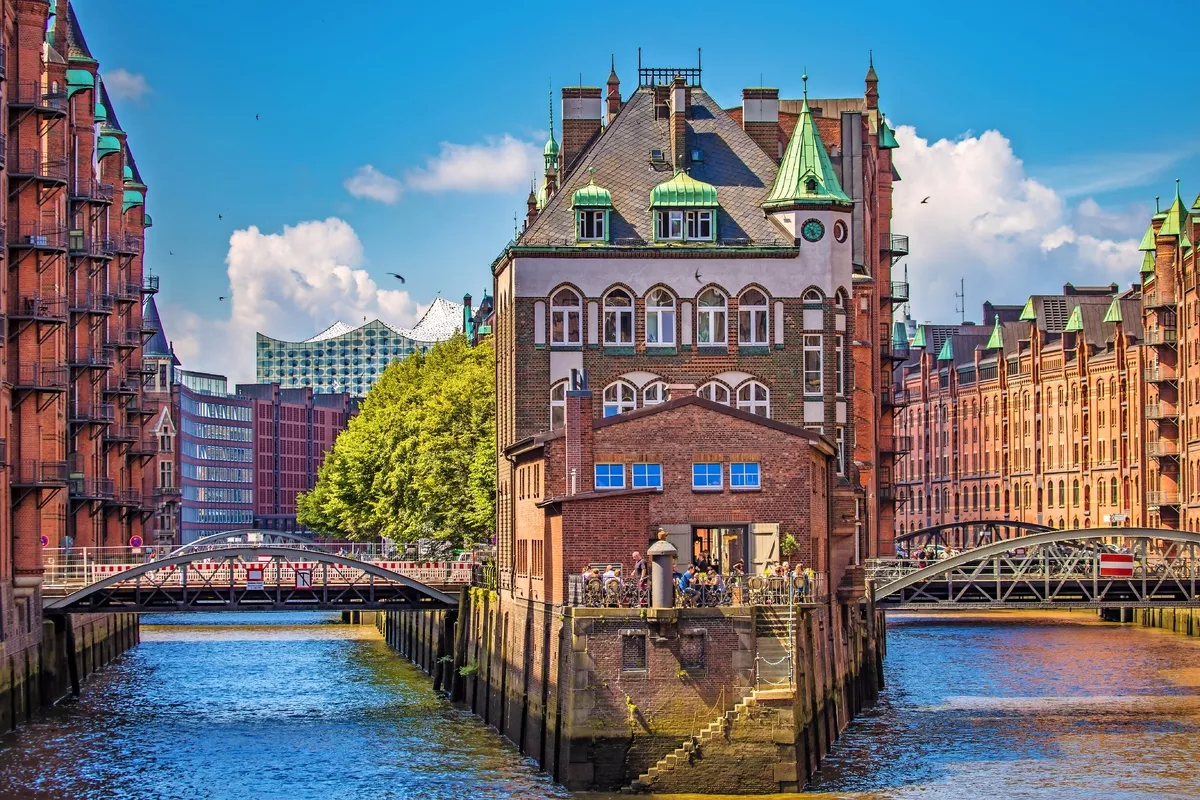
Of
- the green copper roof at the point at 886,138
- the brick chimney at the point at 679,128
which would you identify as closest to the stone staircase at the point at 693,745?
the brick chimney at the point at 679,128

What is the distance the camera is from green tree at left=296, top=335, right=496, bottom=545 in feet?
326

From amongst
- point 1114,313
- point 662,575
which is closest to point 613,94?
point 662,575

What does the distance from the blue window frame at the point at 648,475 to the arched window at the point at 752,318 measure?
18.9 meters

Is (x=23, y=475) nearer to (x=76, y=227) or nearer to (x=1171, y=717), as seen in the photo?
(x=76, y=227)

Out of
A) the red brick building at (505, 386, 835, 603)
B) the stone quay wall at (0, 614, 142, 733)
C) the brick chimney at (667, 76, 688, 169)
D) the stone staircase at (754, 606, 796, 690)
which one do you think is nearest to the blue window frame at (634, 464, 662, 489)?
the red brick building at (505, 386, 835, 603)

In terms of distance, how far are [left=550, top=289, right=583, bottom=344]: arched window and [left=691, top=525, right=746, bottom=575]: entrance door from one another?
18.1 m

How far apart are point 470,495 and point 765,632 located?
48.8 metres

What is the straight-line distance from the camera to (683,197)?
249 feet

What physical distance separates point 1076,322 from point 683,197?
10778 cm

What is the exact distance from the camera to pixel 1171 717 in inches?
2837

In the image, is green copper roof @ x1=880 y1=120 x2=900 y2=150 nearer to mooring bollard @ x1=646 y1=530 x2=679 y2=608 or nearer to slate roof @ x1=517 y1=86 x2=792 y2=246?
slate roof @ x1=517 y1=86 x2=792 y2=246

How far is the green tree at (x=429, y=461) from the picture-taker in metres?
99.3

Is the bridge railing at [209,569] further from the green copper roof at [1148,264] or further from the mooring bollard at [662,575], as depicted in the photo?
the green copper roof at [1148,264]

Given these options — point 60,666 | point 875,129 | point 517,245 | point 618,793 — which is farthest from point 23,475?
point 875,129
